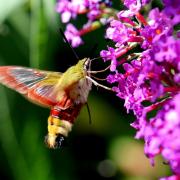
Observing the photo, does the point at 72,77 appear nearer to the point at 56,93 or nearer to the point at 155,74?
the point at 56,93

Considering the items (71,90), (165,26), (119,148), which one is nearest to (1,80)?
(71,90)

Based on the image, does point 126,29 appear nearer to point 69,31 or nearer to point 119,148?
point 69,31

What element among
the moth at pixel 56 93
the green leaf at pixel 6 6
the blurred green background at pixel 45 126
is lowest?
the blurred green background at pixel 45 126

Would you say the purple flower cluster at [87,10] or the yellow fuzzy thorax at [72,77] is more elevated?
the purple flower cluster at [87,10]

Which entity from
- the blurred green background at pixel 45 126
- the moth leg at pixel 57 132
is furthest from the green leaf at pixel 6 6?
the moth leg at pixel 57 132

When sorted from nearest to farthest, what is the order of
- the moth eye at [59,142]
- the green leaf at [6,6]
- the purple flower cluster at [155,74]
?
1. the purple flower cluster at [155,74]
2. the moth eye at [59,142]
3. the green leaf at [6,6]

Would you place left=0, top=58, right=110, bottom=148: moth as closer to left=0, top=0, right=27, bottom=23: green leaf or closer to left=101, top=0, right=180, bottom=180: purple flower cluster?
left=101, top=0, right=180, bottom=180: purple flower cluster

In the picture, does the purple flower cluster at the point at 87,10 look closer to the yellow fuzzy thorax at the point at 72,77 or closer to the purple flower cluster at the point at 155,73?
the yellow fuzzy thorax at the point at 72,77
